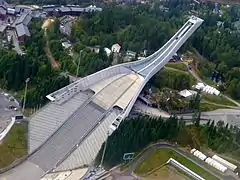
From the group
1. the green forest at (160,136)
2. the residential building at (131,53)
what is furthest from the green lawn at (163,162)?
the residential building at (131,53)

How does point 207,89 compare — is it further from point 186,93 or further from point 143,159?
point 143,159

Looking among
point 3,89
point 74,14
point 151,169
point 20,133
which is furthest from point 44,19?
point 151,169

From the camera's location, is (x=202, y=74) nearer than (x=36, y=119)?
No

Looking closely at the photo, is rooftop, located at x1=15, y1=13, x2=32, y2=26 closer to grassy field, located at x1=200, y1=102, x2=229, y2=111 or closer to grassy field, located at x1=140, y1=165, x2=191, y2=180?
grassy field, located at x1=200, y1=102, x2=229, y2=111

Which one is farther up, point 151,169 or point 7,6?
point 7,6

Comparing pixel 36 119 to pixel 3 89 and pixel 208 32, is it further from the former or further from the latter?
pixel 208 32

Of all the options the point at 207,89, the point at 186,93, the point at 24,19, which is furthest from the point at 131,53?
the point at 24,19

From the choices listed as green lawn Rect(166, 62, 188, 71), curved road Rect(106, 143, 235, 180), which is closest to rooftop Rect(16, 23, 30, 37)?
green lawn Rect(166, 62, 188, 71)
